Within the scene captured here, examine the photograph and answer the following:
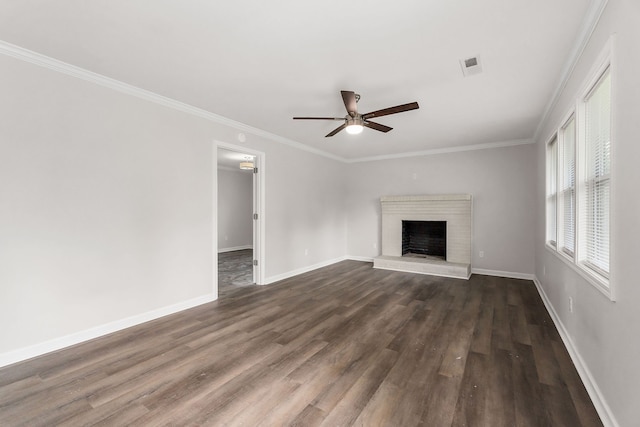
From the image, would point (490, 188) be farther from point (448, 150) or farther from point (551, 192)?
point (551, 192)

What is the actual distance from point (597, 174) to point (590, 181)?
5.9 inches

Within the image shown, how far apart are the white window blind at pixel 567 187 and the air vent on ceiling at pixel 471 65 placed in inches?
41.0

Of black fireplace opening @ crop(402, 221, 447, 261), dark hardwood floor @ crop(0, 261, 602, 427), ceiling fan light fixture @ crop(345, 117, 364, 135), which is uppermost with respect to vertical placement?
ceiling fan light fixture @ crop(345, 117, 364, 135)

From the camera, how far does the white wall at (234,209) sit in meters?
8.12

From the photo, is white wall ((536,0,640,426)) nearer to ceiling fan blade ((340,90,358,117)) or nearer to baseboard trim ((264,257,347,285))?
ceiling fan blade ((340,90,358,117))

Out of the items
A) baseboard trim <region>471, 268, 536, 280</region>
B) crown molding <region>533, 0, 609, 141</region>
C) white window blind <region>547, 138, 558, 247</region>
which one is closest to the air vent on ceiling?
crown molding <region>533, 0, 609, 141</region>

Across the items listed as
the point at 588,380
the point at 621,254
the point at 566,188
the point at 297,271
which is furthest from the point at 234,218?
the point at 621,254

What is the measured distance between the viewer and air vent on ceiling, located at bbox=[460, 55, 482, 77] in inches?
94.3

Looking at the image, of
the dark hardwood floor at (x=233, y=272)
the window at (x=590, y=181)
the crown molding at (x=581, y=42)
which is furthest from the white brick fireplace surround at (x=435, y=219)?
the dark hardwood floor at (x=233, y=272)

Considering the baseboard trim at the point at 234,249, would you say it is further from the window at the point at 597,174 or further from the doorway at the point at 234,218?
the window at the point at 597,174

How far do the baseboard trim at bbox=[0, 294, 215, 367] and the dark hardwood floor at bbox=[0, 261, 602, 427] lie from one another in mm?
94

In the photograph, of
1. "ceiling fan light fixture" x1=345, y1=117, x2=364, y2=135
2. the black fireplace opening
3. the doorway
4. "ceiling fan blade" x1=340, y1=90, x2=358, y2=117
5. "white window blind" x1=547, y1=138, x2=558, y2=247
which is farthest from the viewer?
the black fireplace opening

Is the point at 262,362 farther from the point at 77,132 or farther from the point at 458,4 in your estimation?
the point at 458,4

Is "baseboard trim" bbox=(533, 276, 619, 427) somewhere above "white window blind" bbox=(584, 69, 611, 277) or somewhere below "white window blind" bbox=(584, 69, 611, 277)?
below
